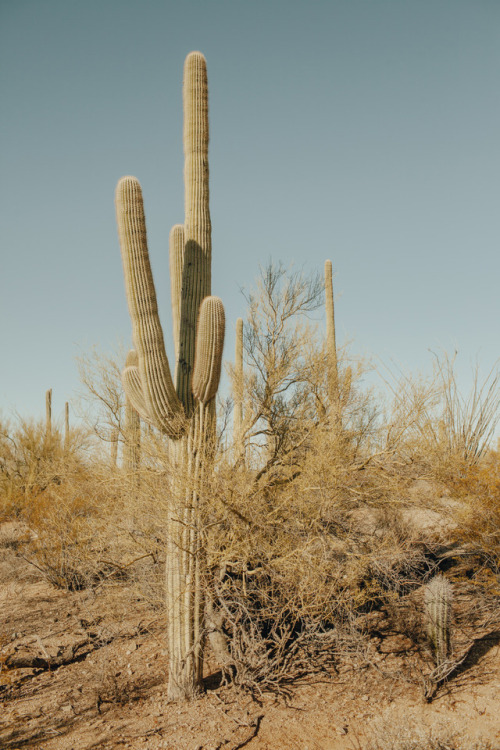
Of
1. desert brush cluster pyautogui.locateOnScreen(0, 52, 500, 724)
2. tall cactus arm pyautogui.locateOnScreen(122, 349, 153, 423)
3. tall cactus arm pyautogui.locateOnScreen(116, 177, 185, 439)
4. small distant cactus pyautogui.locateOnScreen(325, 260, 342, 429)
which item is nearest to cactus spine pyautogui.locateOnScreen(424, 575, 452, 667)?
desert brush cluster pyautogui.locateOnScreen(0, 52, 500, 724)

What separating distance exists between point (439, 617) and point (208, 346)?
12.6 ft

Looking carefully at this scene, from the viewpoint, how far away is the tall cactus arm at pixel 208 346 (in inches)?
217

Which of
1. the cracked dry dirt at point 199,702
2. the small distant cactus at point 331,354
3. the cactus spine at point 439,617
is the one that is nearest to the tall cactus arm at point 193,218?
the small distant cactus at point 331,354

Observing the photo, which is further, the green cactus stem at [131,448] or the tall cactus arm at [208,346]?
the green cactus stem at [131,448]

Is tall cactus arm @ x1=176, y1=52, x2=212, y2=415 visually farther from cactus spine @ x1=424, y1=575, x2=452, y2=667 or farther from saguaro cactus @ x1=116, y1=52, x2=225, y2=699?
cactus spine @ x1=424, y1=575, x2=452, y2=667

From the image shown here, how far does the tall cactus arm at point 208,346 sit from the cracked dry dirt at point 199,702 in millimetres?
3125

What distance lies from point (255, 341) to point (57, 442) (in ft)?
31.0

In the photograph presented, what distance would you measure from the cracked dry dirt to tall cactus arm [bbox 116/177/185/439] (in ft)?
8.79

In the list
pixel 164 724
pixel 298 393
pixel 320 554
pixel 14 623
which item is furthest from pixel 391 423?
pixel 14 623

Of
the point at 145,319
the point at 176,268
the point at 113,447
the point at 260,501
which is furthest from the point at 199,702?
the point at 113,447

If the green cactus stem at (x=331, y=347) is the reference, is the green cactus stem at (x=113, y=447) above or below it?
below

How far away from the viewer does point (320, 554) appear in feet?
17.5

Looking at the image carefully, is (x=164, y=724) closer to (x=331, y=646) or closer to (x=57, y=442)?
(x=331, y=646)

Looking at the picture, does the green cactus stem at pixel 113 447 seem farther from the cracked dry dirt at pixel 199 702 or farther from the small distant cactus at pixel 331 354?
the small distant cactus at pixel 331 354
